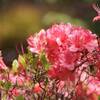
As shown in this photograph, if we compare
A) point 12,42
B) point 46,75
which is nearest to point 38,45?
point 46,75

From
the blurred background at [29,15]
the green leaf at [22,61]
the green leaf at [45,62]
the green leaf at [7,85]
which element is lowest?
the green leaf at [7,85]

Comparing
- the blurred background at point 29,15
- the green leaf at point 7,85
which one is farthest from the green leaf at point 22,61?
the blurred background at point 29,15

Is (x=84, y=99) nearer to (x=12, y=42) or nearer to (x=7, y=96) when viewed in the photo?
(x=7, y=96)

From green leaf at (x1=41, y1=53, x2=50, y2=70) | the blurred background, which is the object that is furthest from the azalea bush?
the blurred background

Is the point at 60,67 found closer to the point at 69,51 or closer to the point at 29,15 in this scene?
the point at 69,51

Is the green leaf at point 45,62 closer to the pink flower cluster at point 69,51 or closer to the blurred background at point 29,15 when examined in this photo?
the pink flower cluster at point 69,51

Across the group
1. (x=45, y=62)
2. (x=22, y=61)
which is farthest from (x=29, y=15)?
(x=45, y=62)

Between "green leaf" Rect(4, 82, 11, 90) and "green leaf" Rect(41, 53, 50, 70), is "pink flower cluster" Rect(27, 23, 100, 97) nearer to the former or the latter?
"green leaf" Rect(41, 53, 50, 70)
